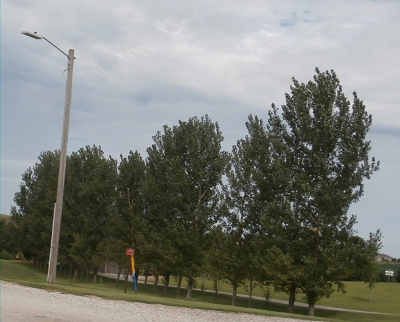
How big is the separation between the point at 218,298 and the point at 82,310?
28.7 meters

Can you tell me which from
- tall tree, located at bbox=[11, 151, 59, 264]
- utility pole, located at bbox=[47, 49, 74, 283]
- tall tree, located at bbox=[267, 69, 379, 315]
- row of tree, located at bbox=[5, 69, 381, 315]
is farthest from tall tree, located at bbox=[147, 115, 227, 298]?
tall tree, located at bbox=[11, 151, 59, 264]

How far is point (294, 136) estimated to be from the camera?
102ft

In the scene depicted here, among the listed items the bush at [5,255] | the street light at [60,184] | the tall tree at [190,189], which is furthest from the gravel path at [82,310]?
the bush at [5,255]

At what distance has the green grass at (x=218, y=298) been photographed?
18.3 m

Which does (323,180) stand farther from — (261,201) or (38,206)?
(38,206)

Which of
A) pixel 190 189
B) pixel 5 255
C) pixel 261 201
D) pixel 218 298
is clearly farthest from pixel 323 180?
pixel 5 255

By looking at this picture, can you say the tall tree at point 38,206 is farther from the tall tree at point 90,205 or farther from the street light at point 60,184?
the street light at point 60,184

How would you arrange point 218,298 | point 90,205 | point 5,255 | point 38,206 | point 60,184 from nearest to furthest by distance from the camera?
1. point 60,184
2. point 218,298
3. point 90,205
4. point 38,206
5. point 5,255

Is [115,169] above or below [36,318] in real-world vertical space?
above

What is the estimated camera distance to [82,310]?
45.9 feet

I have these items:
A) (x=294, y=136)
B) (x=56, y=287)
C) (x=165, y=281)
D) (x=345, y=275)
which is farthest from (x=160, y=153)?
(x=56, y=287)

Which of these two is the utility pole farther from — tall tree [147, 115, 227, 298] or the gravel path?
tall tree [147, 115, 227, 298]

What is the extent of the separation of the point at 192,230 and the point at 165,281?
349 inches

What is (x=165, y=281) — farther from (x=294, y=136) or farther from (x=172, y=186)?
(x=294, y=136)
